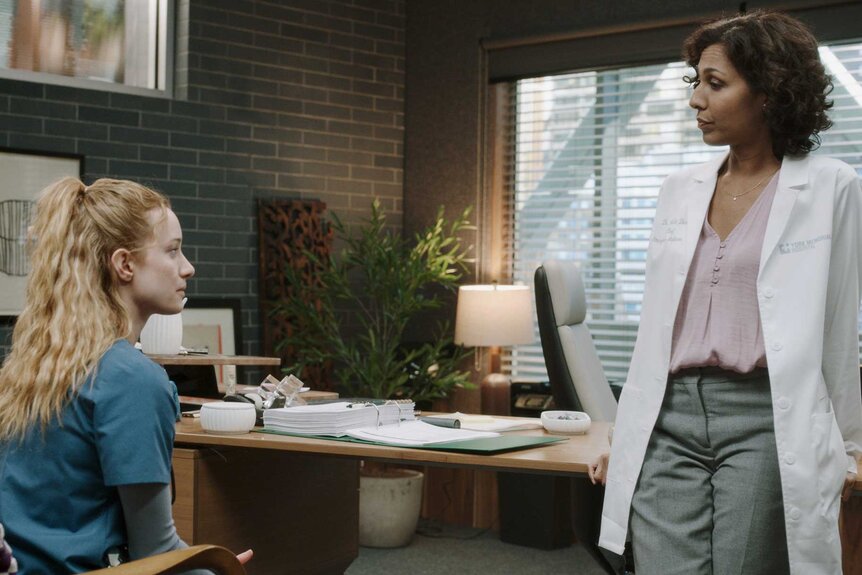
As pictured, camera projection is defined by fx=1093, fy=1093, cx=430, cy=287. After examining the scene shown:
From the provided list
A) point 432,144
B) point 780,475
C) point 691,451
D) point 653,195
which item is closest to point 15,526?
point 691,451

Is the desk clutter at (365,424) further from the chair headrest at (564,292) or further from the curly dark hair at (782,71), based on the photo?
the curly dark hair at (782,71)

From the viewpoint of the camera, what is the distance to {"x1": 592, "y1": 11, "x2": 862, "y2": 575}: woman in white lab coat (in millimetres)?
1701

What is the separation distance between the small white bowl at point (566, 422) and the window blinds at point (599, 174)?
2594 millimetres

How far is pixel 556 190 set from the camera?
5645mm

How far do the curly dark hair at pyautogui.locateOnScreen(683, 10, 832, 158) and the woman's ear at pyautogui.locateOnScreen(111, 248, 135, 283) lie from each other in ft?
3.41

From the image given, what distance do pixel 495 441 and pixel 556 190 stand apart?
10.8 feet

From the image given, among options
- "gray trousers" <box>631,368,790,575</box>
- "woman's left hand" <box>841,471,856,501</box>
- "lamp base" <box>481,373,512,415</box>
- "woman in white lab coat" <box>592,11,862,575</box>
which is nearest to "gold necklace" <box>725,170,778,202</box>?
"woman in white lab coat" <box>592,11,862,575</box>

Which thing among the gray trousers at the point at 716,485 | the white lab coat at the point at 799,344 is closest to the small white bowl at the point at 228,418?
the white lab coat at the point at 799,344

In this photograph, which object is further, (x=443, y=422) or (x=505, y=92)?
(x=505, y=92)

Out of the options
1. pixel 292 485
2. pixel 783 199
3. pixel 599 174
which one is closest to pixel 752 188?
pixel 783 199

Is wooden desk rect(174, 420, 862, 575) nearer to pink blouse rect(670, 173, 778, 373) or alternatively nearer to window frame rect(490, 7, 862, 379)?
pink blouse rect(670, 173, 778, 373)

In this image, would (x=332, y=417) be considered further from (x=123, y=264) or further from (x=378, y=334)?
(x=378, y=334)

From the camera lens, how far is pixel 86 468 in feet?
5.32

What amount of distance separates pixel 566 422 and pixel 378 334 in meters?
2.60
